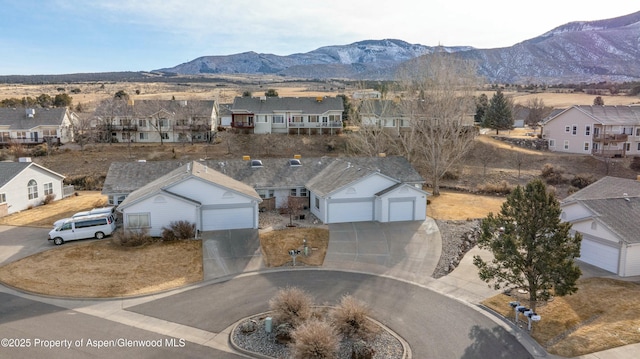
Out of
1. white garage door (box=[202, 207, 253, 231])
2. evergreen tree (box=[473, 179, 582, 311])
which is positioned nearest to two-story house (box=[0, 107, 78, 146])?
white garage door (box=[202, 207, 253, 231])

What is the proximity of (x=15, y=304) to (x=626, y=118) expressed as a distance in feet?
228

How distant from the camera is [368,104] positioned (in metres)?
65.1

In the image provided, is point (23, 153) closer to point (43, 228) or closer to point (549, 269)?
point (43, 228)

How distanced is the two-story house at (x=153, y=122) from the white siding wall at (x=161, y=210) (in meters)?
39.9

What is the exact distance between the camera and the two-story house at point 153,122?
69875 mm

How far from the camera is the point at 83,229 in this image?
31359mm

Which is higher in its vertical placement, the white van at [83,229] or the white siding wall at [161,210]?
the white siding wall at [161,210]

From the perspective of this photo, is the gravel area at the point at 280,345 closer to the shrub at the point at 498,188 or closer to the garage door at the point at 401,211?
the garage door at the point at 401,211

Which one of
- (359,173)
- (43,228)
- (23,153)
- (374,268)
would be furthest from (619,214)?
(23,153)

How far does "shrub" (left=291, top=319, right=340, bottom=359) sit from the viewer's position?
54.5ft

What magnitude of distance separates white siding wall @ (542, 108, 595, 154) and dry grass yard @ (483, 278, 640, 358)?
43300mm

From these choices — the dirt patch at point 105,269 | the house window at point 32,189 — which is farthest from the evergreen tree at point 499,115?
the house window at point 32,189

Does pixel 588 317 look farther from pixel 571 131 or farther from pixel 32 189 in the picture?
pixel 571 131

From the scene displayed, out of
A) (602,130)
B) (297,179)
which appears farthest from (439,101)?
(602,130)
